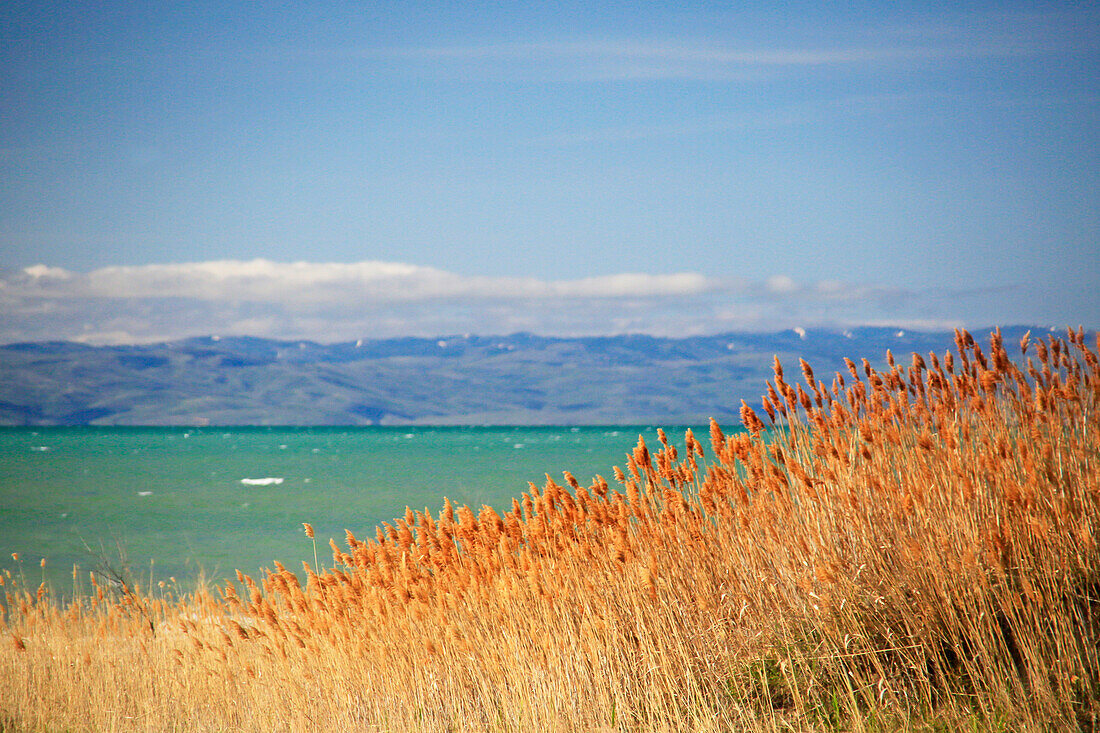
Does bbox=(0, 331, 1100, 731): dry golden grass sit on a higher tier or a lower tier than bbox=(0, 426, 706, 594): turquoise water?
higher

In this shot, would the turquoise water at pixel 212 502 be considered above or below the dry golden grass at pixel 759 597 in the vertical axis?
below

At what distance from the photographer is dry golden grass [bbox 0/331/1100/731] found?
3.98 meters

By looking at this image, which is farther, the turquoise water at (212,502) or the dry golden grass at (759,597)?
the turquoise water at (212,502)

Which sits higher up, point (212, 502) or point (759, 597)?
point (759, 597)

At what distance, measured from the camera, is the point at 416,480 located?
173 feet

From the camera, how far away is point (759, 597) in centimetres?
473

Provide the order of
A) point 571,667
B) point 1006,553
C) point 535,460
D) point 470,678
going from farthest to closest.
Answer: point 535,460, point 470,678, point 571,667, point 1006,553

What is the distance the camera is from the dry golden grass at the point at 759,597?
398 centimetres

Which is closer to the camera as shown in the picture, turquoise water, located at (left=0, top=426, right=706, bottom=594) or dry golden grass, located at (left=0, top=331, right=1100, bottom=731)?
dry golden grass, located at (left=0, top=331, right=1100, bottom=731)

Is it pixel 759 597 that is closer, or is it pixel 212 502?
pixel 759 597

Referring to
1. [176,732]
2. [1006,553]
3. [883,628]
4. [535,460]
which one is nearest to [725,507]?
[883,628]

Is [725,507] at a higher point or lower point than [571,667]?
higher

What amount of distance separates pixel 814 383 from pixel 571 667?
7.29 feet

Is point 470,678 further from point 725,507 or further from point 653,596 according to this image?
point 725,507
